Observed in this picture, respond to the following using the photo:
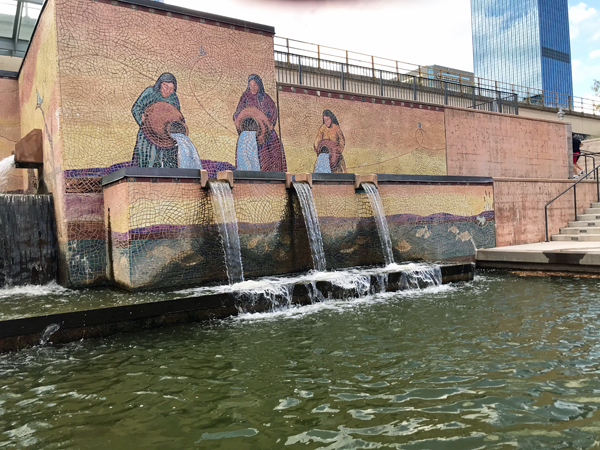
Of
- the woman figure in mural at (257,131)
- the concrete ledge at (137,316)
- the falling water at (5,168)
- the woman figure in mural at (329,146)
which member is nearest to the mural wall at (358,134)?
the woman figure in mural at (329,146)

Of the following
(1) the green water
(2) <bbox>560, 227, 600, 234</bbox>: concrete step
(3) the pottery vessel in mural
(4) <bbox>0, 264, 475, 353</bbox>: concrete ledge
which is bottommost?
(1) the green water

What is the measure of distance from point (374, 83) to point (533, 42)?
85710 millimetres

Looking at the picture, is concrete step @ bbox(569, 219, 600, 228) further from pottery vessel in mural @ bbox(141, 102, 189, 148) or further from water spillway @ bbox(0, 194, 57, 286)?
water spillway @ bbox(0, 194, 57, 286)

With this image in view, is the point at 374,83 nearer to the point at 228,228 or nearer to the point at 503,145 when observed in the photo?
the point at 503,145

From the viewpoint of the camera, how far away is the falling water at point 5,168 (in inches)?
432

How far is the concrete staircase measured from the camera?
12.7 metres

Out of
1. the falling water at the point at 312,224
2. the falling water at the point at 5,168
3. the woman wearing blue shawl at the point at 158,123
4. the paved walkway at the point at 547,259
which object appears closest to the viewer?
the falling water at the point at 312,224

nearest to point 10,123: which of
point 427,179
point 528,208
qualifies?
point 427,179

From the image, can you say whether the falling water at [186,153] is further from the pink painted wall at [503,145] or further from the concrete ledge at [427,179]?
the pink painted wall at [503,145]

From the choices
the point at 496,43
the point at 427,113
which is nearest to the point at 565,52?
the point at 496,43

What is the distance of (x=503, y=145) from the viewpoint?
53.2 feet

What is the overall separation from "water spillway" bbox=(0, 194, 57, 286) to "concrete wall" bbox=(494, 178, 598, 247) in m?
10.8

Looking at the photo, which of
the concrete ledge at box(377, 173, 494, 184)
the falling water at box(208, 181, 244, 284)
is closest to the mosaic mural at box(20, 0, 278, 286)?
the falling water at box(208, 181, 244, 284)

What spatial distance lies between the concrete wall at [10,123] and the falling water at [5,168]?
1.35 ft
